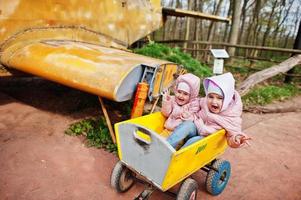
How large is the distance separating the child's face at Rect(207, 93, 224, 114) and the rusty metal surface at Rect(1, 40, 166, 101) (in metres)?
1.08

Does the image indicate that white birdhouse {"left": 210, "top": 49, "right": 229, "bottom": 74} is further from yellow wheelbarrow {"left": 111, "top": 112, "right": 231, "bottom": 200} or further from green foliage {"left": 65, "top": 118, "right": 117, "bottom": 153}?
green foliage {"left": 65, "top": 118, "right": 117, "bottom": 153}

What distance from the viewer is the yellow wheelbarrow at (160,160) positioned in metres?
2.38

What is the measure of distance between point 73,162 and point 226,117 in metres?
2.09

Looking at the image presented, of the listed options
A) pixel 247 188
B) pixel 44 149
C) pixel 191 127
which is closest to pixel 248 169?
pixel 247 188

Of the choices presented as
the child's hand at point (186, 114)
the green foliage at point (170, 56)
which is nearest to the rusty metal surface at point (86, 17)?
the green foliage at point (170, 56)

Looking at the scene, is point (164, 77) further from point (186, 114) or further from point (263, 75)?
point (263, 75)

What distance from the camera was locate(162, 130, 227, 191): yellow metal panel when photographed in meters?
2.37

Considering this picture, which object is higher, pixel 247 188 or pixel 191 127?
pixel 191 127

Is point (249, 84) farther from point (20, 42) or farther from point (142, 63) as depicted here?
point (20, 42)

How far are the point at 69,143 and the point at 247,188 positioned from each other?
2.58m

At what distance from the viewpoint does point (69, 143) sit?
415 cm

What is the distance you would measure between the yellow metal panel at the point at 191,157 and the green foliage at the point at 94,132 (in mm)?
1602

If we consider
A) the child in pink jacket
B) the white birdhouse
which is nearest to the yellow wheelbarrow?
the child in pink jacket

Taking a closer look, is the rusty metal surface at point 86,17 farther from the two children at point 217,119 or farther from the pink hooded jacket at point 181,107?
the two children at point 217,119
